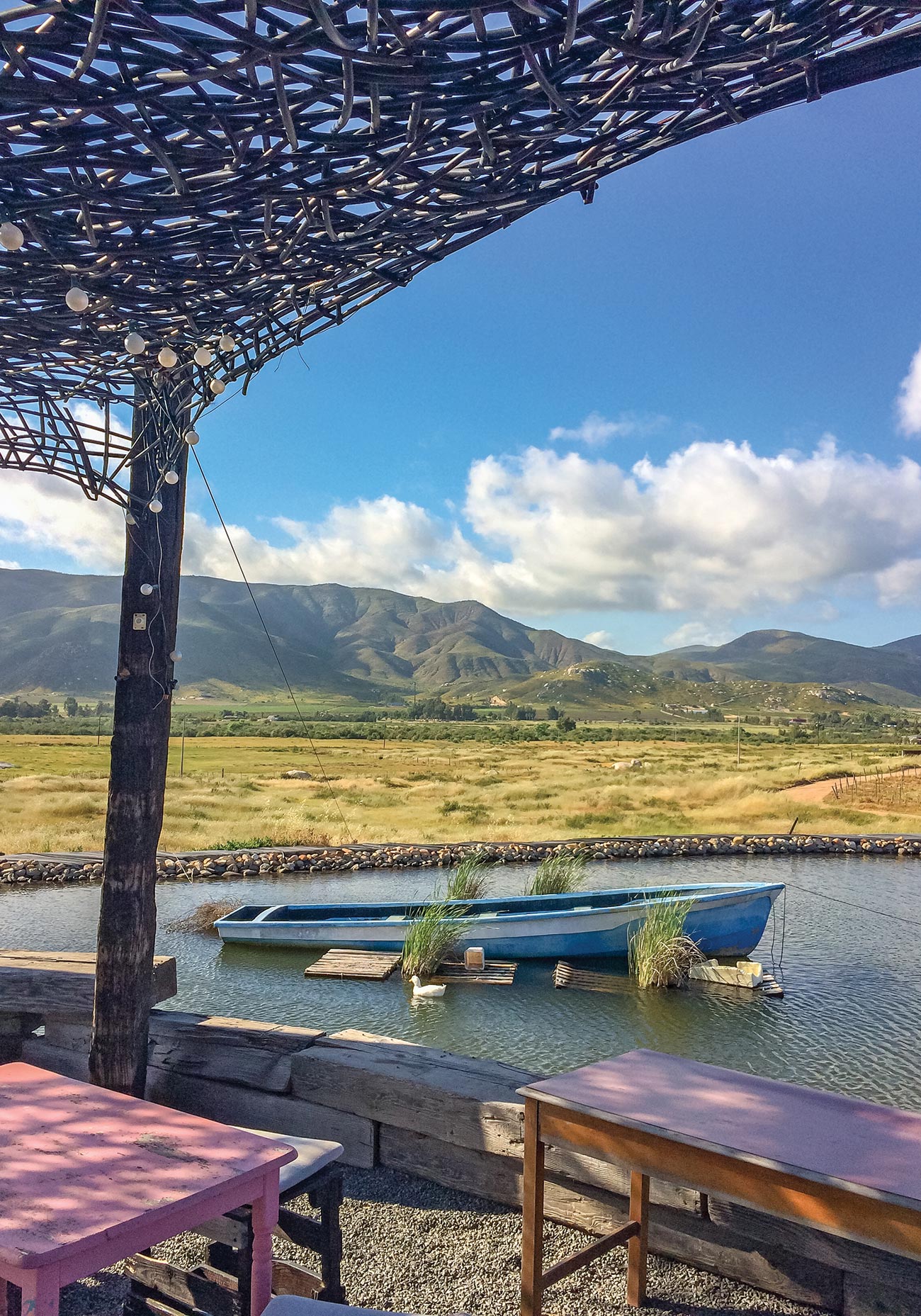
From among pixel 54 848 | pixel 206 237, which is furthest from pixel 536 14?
pixel 54 848

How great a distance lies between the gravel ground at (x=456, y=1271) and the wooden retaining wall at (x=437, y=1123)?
0.05 m

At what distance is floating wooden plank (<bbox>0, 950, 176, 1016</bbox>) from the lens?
3510 mm

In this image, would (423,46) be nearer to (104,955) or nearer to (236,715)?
(104,955)

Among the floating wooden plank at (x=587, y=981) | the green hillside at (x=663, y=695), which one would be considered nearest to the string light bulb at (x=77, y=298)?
the floating wooden plank at (x=587, y=981)

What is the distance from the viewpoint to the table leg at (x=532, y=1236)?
232 cm

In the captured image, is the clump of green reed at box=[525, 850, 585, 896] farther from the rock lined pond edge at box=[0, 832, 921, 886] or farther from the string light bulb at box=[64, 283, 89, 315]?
the string light bulb at box=[64, 283, 89, 315]

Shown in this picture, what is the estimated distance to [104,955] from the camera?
3.05 metres

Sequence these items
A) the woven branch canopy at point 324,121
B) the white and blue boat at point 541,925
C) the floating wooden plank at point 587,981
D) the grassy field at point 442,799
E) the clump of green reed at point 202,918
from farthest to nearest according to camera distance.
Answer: the grassy field at point 442,799, the clump of green reed at point 202,918, the white and blue boat at point 541,925, the floating wooden plank at point 587,981, the woven branch canopy at point 324,121

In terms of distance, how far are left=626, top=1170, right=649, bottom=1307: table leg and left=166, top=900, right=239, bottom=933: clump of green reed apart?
775 cm

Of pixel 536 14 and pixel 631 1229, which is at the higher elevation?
pixel 536 14

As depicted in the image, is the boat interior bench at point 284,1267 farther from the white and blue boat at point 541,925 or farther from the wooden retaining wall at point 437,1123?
the white and blue boat at point 541,925

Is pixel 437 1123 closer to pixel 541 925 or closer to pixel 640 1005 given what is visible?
pixel 640 1005

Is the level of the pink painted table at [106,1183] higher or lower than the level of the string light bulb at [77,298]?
lower

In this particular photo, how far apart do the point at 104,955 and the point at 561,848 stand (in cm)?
1236
